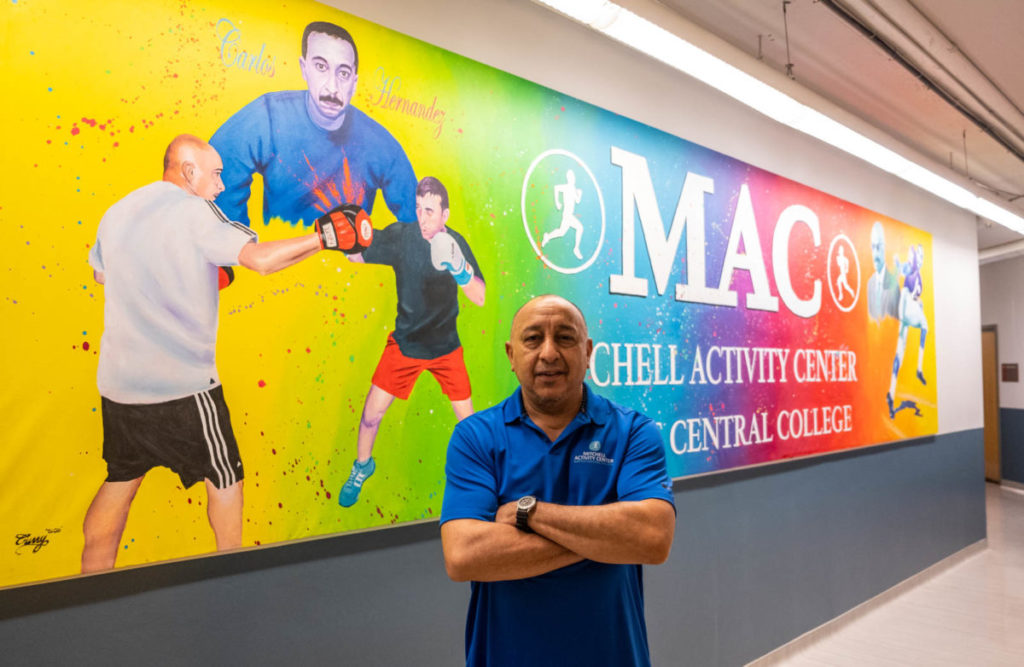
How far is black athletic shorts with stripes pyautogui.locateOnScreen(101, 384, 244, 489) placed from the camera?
1.67 metres

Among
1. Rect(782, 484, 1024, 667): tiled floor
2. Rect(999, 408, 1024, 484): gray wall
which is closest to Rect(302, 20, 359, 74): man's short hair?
Rect(782, 484, 1024, 667): tiled floor

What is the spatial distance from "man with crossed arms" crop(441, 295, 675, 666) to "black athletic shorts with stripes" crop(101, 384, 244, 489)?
0.75 meters

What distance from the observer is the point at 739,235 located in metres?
3.56

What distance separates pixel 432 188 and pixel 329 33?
0.59 meters

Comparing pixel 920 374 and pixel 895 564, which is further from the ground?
pixel 920 374

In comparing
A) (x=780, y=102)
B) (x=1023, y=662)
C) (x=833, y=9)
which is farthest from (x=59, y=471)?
(x=1023, y=662)

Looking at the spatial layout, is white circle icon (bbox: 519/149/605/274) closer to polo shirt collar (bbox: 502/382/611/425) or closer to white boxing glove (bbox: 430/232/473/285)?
white boxing glove (bbox: 430/232/473/285)

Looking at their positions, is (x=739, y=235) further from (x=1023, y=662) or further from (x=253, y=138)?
(x=1023, y=662)

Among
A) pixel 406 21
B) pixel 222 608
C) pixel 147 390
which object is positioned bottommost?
pixel 222 608

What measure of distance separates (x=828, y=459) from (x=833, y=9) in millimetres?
2653

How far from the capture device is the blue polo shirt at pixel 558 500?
1409 millimetres
